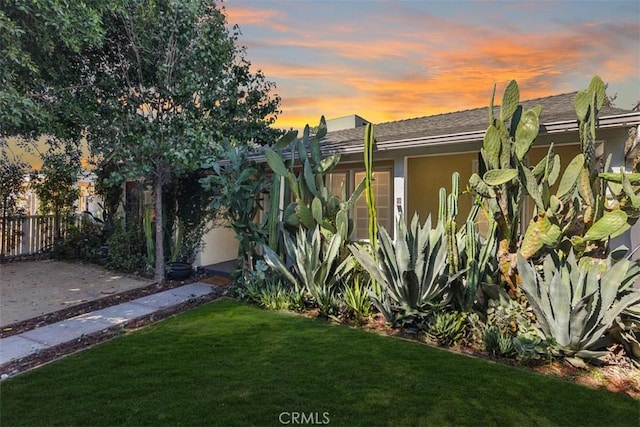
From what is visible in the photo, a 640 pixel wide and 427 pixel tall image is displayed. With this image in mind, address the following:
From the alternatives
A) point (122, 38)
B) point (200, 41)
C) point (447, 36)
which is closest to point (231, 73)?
point (200, 41)

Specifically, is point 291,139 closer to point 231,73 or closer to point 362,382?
point 231,73

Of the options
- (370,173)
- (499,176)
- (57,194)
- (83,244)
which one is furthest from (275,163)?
(57,194)

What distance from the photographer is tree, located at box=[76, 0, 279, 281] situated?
755 centimetres

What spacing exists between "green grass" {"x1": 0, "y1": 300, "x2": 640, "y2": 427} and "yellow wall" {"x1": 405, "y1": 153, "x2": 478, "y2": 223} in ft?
15.5

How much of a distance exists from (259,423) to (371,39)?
7.84 m

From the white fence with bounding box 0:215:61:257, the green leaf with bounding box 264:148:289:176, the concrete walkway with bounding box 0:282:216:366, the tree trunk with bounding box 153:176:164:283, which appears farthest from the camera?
the white fence with bounding box 0:215:61:257

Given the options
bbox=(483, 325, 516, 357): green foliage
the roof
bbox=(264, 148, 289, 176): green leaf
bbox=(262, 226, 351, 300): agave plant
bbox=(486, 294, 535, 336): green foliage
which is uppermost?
the roof


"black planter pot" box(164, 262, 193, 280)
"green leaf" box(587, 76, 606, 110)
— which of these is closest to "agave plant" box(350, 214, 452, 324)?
"green leaf" box(587, 76, 606, 110)

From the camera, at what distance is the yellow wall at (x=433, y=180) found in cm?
842

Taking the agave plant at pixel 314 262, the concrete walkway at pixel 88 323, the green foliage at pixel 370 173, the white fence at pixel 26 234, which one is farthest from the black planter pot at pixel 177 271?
the white fence at pixel 26 234

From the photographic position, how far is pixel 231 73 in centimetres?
920

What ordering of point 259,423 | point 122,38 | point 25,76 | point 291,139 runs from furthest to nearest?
point 122,38
point 291,139
point 25,76
point 259,423

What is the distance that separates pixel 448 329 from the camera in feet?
15.4

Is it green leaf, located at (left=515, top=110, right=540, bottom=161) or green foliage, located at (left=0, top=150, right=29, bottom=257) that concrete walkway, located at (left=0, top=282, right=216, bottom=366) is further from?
green foliage, located at (left=0, top=150, right=29, bottom=257)
